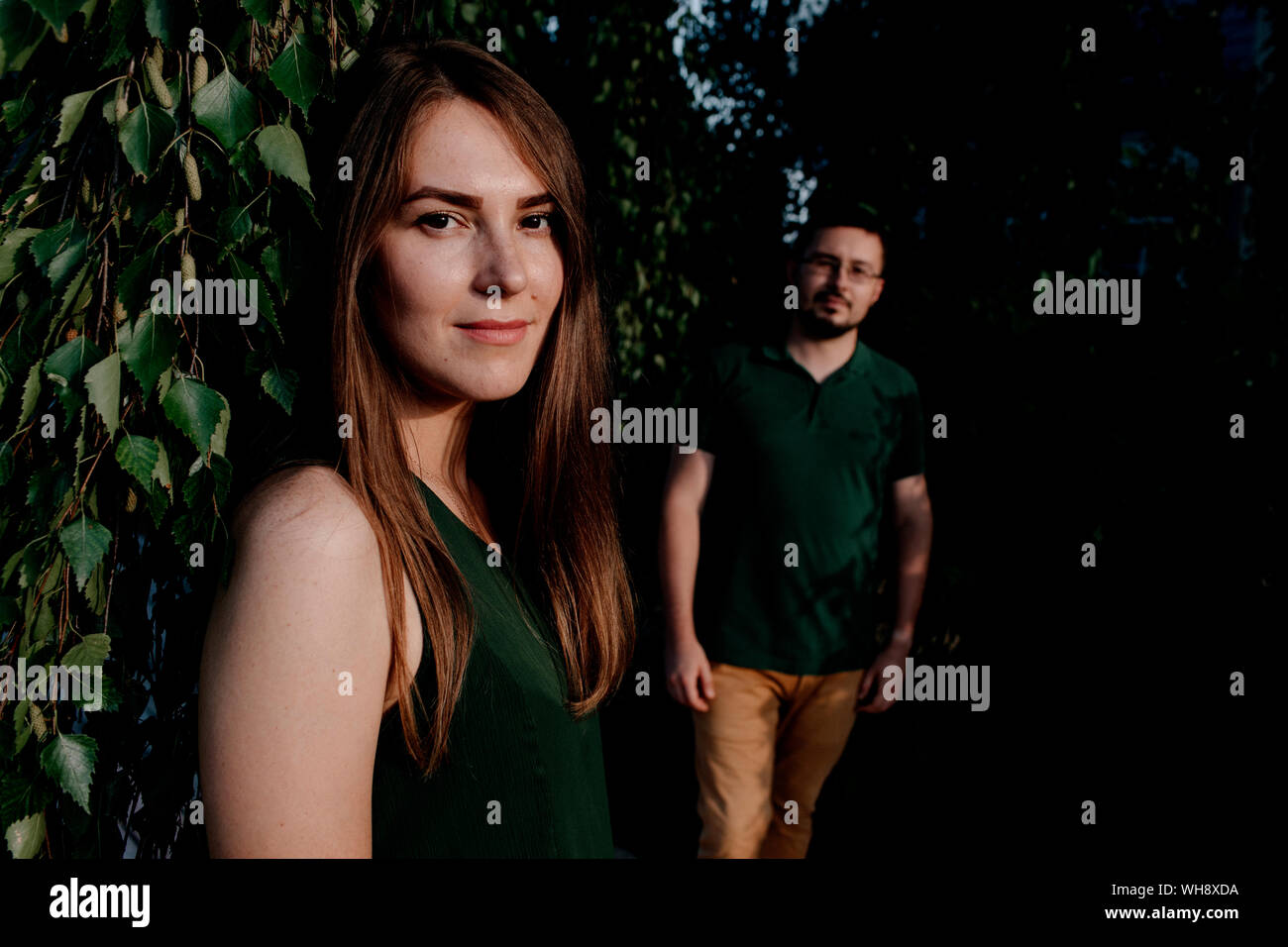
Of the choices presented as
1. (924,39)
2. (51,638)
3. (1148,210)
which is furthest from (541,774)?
(924,39)

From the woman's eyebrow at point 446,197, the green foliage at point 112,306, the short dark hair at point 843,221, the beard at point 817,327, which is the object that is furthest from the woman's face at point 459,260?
the short dark hair at point 843,221

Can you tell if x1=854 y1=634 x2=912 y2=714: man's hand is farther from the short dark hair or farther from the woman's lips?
the woman's lips

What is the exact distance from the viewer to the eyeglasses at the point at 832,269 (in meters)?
3.28

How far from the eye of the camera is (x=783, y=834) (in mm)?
3471

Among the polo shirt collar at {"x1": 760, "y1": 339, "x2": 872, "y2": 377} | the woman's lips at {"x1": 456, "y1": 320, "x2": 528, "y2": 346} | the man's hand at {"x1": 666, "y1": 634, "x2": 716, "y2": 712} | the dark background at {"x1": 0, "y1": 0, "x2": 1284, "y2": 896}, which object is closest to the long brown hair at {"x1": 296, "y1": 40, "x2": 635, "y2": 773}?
the woman's lips at {"x1": 456, "y1": 320, "x2": 528, "y2": 346}

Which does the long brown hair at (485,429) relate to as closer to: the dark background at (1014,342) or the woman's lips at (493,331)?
the woman's lips at (493,331)

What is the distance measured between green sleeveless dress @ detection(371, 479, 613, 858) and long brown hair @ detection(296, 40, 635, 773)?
0.04 m

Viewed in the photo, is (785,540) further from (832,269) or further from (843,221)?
(843,221)

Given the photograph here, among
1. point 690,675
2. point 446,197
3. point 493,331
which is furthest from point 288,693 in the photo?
point 690,675

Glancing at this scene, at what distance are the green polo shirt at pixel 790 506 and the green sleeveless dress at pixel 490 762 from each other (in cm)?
186

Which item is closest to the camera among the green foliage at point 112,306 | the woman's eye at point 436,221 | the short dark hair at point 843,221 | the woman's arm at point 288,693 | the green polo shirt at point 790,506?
the woman's arm at point 288,693

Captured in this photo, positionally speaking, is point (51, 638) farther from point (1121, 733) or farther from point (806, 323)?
point (1121, 733)

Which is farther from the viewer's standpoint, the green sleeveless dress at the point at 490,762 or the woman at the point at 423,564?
the green sleeveless dress at the point at 490,762

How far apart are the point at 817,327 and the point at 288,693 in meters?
2.60
